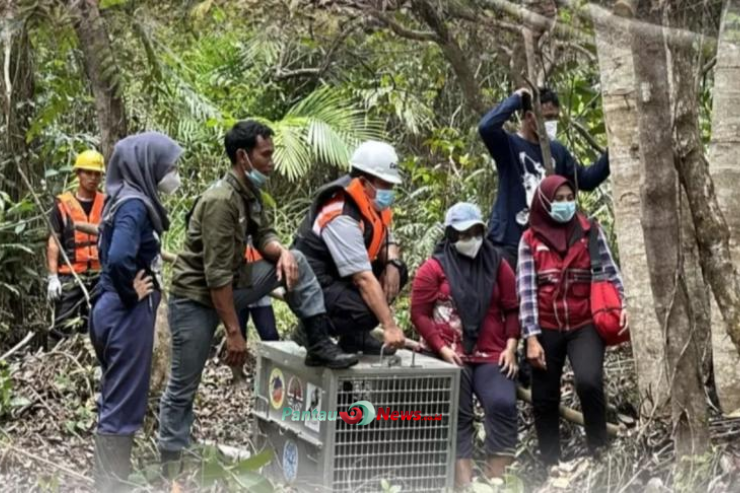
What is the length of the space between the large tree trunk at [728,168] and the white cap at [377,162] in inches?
65.0

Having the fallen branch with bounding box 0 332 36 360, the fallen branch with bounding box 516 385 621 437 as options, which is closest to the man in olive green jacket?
the fallen branch with bounding box 516 385 621 437

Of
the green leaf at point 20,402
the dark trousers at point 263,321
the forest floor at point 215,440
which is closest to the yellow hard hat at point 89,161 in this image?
the forest floor at point 215,440

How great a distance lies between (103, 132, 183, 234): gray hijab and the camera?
5.04m

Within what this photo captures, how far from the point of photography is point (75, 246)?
8.36 m

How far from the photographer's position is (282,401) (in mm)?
5637

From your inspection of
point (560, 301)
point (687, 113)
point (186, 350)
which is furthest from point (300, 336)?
point (687, 113)

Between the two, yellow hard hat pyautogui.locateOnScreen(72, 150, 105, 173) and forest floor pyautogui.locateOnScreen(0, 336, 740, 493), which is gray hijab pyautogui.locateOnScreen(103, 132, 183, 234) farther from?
yellow hard hat pyautogui.locateOnScreen(72, 150, 105, 173)

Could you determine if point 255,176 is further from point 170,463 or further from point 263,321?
point 263,321

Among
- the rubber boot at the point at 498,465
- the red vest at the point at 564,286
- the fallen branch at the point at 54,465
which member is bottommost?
the fallen branch at the point at 54,465

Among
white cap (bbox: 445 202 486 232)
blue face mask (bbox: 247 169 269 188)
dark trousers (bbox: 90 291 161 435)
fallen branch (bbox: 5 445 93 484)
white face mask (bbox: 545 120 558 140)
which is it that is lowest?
fallen branch (bbox: 5 445 93 484)

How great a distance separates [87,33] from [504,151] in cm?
230

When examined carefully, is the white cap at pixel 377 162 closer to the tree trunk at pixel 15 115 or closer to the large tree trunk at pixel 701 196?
the large tree trunk at pixel 701 196

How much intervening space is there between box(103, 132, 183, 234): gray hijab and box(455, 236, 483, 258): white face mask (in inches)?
59.3

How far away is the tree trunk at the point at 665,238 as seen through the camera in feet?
14.5
